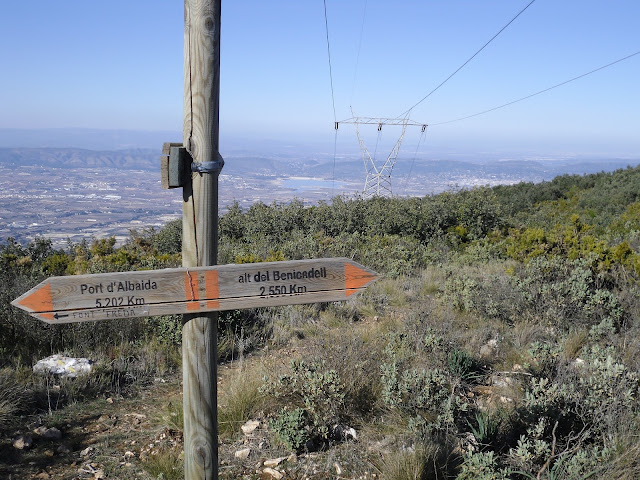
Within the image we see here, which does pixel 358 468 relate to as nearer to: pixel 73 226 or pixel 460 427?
pixel 460 427

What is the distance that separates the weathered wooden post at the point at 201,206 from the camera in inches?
78.0

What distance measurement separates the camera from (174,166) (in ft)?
6.43

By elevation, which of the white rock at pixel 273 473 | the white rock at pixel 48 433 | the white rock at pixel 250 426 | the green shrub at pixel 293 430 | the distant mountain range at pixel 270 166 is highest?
the distant mountain range at pixel 270 166

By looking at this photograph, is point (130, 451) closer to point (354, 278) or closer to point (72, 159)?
point (354, 278)

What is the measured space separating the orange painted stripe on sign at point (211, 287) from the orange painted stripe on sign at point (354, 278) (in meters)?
0.56

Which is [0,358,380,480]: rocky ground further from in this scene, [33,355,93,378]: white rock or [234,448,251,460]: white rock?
[33,355,93,378]: white rock

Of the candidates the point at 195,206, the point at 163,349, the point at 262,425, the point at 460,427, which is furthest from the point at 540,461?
the point at 163,349

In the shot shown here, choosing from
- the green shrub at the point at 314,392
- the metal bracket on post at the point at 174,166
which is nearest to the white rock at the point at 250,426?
the green shrub at the point at 314,392

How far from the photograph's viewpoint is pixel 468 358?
424 cm

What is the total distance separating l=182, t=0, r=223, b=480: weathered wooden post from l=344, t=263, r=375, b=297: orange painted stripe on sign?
1.90ft

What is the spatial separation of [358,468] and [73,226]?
2067 cm

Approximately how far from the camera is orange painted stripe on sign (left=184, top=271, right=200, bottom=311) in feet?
6.67

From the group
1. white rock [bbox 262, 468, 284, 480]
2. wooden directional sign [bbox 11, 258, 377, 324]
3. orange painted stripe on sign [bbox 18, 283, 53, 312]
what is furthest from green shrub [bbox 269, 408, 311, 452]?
orange painted stripe on sign [bbox 18, 283, 53, 312]

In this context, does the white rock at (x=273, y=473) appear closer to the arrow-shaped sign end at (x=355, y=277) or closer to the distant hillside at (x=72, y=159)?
the arrow-shaped sign end at (x=355, y=277)
